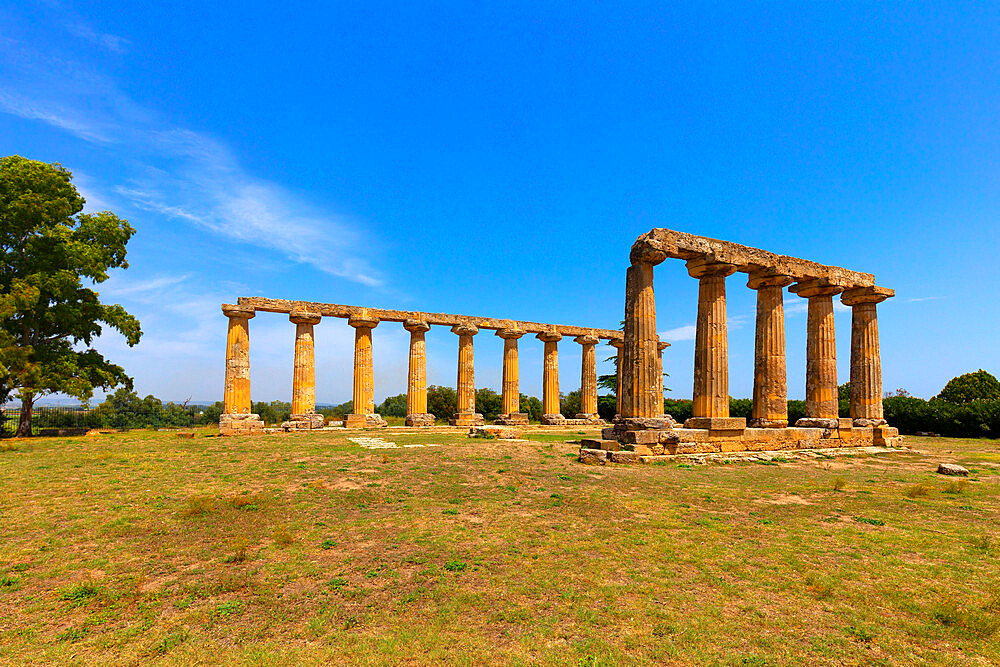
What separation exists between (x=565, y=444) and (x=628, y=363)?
5.64 m

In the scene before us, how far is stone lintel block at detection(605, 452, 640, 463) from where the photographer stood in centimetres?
1506

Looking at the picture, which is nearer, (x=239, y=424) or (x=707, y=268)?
(x=707, y=268)

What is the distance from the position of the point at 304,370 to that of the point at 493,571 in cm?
2663

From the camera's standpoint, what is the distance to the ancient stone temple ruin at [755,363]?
16.8 m

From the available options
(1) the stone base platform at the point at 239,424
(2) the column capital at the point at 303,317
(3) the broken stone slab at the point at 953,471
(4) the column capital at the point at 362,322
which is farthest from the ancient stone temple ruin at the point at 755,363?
(2) the column capital at the point at 303,317

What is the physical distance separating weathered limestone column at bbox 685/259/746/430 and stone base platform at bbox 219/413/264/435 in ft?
76.8

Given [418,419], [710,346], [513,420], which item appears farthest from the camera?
[513,420]

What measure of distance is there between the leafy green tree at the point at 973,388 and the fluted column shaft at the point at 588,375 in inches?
1095

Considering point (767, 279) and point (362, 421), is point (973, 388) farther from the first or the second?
point (362, 421)

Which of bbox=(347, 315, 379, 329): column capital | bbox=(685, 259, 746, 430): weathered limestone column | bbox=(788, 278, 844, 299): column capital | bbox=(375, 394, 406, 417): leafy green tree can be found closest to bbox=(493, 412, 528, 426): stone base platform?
bbox=(347, 315, 379, 329): column capital

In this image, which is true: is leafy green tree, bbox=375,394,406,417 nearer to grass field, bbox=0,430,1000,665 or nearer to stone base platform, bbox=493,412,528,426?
stone base platform, bbox=493,412,528,426

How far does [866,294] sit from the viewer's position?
21.6m

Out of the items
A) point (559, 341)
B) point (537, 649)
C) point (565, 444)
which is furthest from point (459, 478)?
point (559, 341)

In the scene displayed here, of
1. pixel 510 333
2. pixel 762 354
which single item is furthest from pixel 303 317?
pixel 762 354
